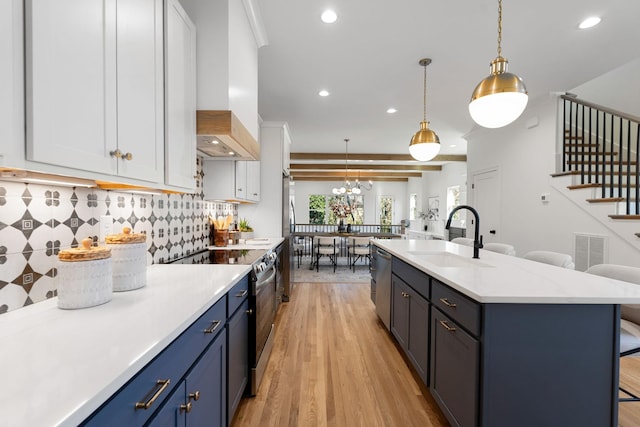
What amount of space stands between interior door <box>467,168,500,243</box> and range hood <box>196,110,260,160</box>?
4428 mm

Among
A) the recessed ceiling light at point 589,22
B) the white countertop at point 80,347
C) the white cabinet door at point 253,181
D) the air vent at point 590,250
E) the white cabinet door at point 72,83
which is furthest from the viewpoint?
the white cabinet door at point 253,181

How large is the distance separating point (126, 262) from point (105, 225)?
0.36 m

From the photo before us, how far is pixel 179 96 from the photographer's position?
5.14 feet

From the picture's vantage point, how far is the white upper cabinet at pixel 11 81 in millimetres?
690

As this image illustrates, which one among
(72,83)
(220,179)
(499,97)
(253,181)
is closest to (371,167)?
(253,181)

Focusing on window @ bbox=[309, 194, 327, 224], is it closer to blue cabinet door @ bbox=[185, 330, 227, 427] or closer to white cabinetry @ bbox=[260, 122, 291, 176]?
white cabinetry @ bbox=[260, 122, 291, 176]

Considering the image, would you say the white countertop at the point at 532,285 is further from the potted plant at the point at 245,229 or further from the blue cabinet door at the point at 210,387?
the potted plant at the point at 245,229

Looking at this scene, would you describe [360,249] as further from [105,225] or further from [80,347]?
[80,347]

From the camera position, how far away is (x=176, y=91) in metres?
1.53

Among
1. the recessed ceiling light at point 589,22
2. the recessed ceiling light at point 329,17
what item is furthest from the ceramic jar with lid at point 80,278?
Result: the recessed ceiling light at point 589,22

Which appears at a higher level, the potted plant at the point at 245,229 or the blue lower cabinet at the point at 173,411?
the potted plant at the point at 245,229

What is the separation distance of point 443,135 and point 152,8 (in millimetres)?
5638

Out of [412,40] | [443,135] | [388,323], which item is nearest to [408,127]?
[443,135]

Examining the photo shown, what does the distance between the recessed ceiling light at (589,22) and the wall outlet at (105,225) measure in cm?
374
